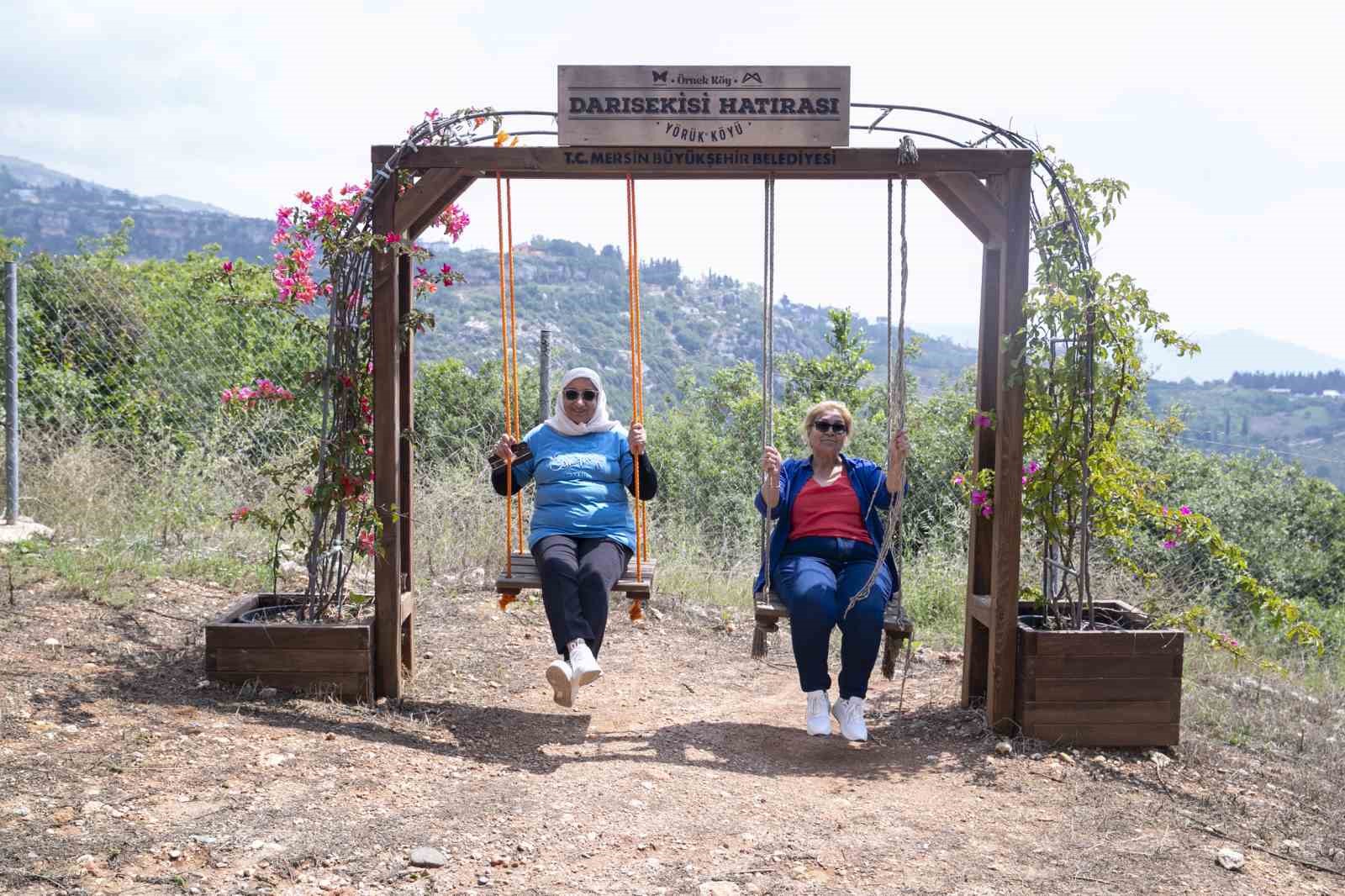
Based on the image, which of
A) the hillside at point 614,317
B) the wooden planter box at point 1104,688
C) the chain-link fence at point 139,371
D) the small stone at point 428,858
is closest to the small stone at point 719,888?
the small stone at point 428,858

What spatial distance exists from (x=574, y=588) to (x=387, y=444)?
38.5 inches

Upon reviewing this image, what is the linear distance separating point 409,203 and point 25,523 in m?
4.52

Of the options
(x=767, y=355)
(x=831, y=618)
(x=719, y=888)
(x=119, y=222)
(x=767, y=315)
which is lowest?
(x=719, y=888)

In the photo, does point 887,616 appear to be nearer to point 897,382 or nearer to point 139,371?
point 897,382

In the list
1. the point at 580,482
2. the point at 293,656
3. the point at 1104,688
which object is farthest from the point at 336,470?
the point at 1104,688

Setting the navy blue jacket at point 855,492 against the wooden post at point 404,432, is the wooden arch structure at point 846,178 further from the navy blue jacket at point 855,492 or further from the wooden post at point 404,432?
the navy blue jacket at point 855,492

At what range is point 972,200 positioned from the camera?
4461 mm

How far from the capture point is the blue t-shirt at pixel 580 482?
484 centimetres

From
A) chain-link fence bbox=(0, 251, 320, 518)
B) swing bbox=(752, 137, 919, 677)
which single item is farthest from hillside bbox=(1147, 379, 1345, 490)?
swing bbox=(752, 137, 919, 677)

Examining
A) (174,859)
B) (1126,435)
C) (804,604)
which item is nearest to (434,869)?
(174,859)

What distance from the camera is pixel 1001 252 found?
4484 millimetres

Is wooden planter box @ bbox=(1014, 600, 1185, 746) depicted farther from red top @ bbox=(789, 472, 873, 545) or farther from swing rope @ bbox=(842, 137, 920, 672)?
red top @ bbox=(789, 472, 873, 545)

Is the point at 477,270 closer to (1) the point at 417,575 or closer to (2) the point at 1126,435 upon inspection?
(1) the point at 417,575

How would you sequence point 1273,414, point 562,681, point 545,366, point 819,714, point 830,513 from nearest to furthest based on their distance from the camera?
1. point 562,681
2. point 819,714
3. point 830,513
4. point 545,366
5. point 1273,414
